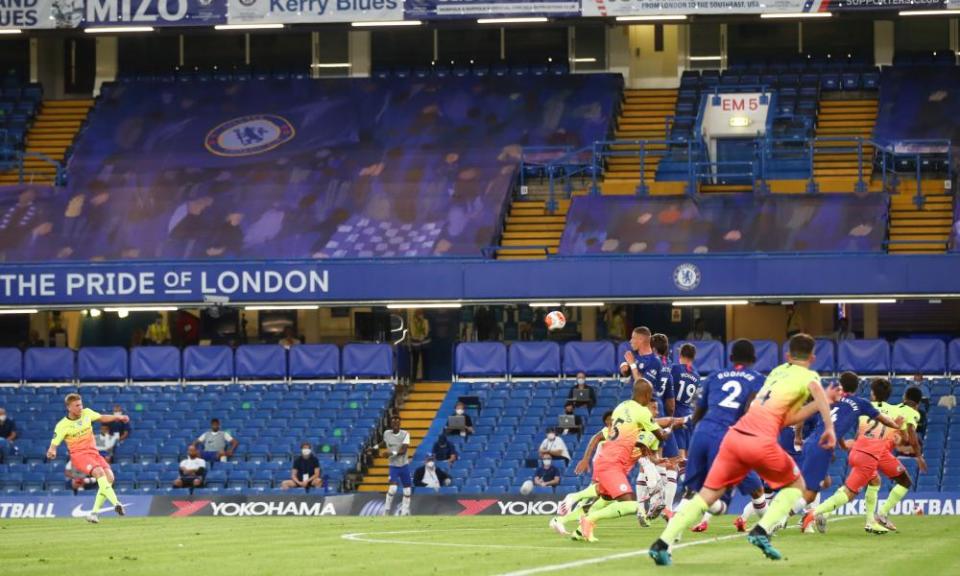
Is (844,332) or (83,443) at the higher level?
(844,332)

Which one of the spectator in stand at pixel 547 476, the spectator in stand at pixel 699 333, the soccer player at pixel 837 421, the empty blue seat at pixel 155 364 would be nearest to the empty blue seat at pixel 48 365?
the empty blue seat at pixel 155 364

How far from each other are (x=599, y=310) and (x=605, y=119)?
22.8 ft

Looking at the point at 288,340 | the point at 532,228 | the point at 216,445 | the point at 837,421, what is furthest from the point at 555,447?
the point at 837,421

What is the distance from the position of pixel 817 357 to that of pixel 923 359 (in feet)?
8.16

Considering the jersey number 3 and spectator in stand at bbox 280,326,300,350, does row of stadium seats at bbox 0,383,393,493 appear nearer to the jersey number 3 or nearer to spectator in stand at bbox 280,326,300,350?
spectator in stand at bbox 280,326,300,350

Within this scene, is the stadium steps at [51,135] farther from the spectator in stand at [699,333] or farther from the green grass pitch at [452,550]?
the green grass pitch at [452,550]

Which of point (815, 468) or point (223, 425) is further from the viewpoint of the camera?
point (223, 425)

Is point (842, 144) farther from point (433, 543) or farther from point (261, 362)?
point (433, 543)

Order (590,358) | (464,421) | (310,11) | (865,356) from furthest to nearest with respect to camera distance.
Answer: (310,11) → (590,358) → (865,356) → (464,421)

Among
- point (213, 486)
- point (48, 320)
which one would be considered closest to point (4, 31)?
point (48, 320)

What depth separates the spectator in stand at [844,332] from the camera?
46188 mm

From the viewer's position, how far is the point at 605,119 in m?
53.5

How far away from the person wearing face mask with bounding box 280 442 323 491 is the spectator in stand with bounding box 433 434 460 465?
9.09 feet

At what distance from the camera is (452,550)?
21516mm
